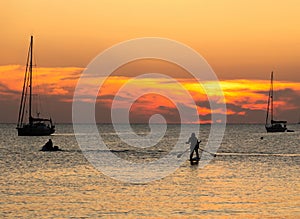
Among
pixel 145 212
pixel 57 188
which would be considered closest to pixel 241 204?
pixel 145 212

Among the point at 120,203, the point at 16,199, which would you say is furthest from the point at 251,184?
the point at 16,199

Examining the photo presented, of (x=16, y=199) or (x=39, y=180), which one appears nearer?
(x=16, y=199)

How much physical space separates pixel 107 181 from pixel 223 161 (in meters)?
24.2

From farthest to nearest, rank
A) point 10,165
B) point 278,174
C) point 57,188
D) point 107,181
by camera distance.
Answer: point 10,165
point 278,174
point 107,181
point 57,188

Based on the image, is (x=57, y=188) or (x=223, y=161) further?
(x=223, y=161)

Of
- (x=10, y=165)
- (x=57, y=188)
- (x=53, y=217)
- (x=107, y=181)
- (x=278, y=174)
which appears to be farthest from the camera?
(x=10, y=165)

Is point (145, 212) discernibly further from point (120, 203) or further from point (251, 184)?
point (251, 184)

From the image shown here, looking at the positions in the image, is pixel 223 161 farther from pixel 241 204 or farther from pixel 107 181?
pixel 241 204

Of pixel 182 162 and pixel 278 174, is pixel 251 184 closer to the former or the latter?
pixel 278 174

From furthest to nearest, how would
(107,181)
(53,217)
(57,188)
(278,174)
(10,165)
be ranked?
(10,165), (278,174), (107,181), (57,188), (53,217)

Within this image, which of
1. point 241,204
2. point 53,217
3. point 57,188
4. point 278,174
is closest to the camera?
point 53,217

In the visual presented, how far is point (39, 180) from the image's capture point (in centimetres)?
5028

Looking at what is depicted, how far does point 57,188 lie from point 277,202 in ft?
48.7

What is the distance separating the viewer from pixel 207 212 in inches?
1323
